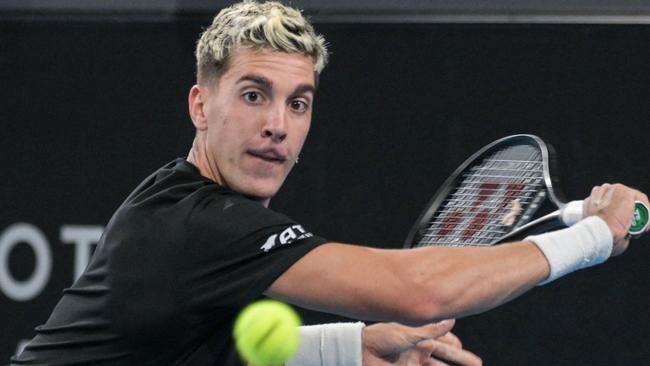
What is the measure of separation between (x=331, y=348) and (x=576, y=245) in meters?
1.01

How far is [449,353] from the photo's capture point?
13.0 feet

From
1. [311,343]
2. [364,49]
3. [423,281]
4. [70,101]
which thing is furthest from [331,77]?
[423,281]

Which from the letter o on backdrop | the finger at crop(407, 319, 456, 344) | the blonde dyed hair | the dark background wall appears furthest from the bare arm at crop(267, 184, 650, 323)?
the letter o on backdrop

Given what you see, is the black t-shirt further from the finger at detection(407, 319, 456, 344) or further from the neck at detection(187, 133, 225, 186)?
the finger at detection(407, 319, 456, 344)

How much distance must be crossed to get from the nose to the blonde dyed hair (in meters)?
0.16

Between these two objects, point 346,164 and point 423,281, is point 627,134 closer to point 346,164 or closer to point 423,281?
point 346,164

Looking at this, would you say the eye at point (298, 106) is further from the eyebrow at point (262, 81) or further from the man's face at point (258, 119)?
the eyebrow at point (262, 81)

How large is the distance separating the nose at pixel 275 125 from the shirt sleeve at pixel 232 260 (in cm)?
32

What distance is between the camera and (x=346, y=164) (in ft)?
16.6

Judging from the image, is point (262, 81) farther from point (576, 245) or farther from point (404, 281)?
point (576, 245)

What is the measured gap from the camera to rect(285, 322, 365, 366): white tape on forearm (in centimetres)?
400

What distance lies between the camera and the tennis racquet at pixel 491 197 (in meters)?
3.99

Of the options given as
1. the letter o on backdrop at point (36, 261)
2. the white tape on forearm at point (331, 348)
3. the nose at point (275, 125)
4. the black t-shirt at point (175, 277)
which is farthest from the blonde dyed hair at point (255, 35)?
the letter o on backdrop at point (36, 261)

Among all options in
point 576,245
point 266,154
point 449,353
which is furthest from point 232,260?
point 449,353
